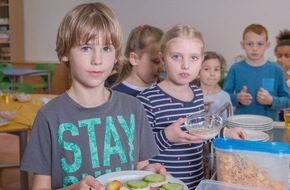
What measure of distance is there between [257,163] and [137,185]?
343mm

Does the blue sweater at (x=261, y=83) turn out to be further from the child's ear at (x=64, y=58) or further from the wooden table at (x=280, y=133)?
the child's ear at (x=64, y=58)

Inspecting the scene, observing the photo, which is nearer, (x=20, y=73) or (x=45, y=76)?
(x=20, y=73)

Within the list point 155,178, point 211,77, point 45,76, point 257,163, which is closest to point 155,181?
point 155,178

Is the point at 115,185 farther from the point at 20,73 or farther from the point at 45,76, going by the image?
the point at 45,76

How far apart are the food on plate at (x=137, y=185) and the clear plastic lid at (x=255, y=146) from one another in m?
0.24

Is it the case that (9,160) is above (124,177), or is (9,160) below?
below

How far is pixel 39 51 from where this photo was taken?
307 inches

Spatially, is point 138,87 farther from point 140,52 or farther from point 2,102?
point 2,102

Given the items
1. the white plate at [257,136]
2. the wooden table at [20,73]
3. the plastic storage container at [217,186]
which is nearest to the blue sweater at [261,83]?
the white plate at [257,136]

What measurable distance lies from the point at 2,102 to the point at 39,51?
15.3ft

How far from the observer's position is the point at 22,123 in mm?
2588

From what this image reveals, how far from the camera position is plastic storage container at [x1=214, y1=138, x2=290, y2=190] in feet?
3.38

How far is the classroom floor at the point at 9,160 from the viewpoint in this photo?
3.60 metres

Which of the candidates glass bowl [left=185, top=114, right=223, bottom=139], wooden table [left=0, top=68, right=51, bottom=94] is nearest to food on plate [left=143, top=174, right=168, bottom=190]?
glass bowl [left=185, top=114, right=223, bottom=139]
